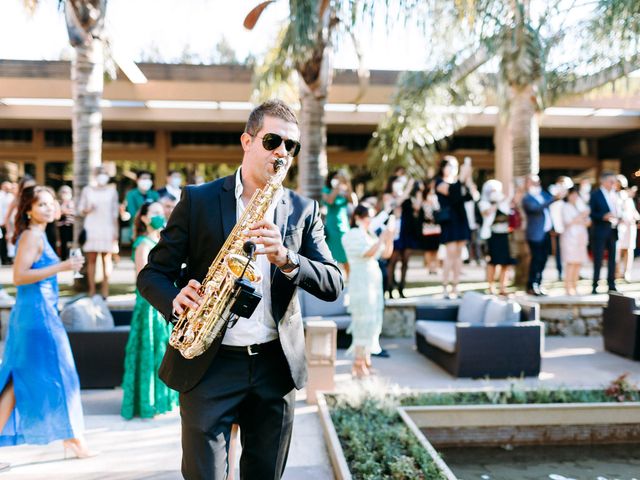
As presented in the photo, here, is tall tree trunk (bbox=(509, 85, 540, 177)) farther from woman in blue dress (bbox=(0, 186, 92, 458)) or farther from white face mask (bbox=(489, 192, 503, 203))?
woman in blue dress (bbox=(0, 186, 92, 458))

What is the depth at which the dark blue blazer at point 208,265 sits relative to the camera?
2.49 meters

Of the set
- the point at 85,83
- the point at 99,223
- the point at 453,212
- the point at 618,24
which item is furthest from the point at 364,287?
the point at 85,83

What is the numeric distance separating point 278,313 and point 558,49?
9.86 metres

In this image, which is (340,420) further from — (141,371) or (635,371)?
(635,371)

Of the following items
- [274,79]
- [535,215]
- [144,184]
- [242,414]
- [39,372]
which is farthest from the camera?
[274,79]

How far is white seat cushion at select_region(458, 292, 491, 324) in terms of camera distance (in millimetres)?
7818

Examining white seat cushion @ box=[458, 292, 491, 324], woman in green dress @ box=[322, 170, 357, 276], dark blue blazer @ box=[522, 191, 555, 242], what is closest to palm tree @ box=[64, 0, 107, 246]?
woman in green dress @ box=[322, 170, 357, 276]

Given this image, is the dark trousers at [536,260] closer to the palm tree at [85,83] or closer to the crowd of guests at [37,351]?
the palm tree at [85,83]

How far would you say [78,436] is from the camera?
4.54m

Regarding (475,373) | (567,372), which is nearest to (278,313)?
(475,373)

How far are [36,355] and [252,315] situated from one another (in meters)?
2.55

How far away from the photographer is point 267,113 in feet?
8.34

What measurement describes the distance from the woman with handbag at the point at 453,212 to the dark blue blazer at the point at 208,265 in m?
7.30

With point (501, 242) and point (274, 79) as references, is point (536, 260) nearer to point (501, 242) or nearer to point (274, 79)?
point (501, 242)
